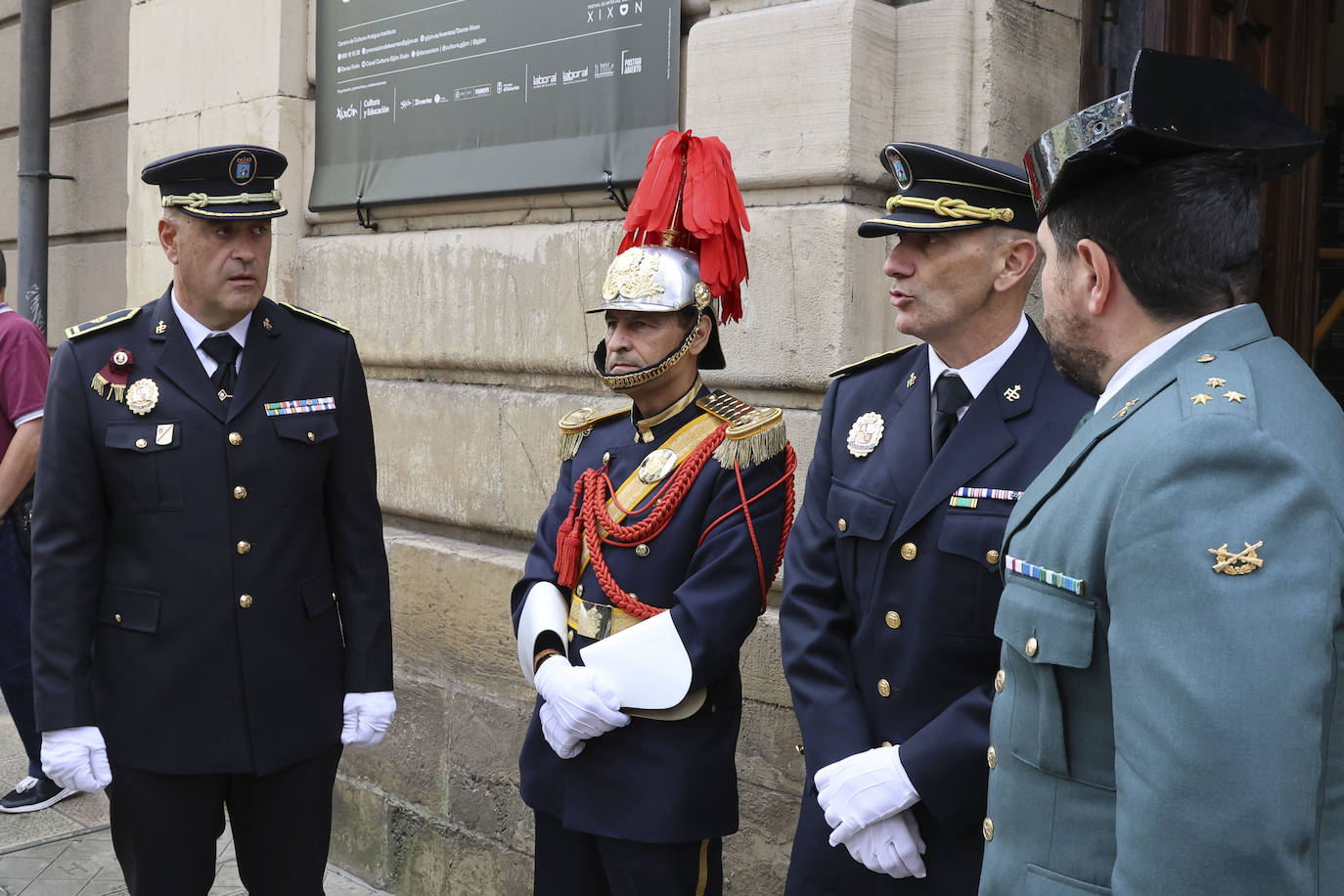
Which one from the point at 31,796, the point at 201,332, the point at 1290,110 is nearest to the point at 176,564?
the point at 201,332

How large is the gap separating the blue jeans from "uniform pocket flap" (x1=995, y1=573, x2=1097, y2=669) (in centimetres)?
428

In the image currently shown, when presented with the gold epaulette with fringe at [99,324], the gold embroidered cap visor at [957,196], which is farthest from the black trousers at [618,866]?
the gold epaulette with fringe at [99,324]

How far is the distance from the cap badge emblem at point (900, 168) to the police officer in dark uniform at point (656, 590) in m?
0.48

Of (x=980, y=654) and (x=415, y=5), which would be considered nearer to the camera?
(x=980, y=654)

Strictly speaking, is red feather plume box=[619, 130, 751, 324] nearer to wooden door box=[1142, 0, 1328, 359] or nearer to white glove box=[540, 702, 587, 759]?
white glove box=[540, 702, 587, 759]

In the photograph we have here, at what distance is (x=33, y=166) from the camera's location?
712cm

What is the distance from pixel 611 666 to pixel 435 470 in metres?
2.00

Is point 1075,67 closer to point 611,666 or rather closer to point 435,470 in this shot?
point 611,666

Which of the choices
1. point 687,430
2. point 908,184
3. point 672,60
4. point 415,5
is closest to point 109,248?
point 415,5

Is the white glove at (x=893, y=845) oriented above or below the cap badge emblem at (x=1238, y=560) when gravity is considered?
below

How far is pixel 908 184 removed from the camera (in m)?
2.48

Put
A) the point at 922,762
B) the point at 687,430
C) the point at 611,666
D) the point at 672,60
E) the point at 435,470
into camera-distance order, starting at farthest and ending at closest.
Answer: the point at 435,470 → the point at 672,60 → the point at 687,430 → the point at 611,666 → the point at 922,762

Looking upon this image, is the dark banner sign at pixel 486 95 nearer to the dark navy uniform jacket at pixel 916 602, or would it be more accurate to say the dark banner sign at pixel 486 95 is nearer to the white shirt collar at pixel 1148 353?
the dark navy uniform jacket at pixel 916 602

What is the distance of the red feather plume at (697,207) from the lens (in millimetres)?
2895
